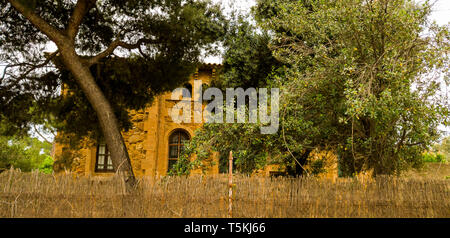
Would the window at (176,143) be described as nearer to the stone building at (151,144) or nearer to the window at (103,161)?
the stone building at (151,144)

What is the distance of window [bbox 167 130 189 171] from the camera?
42.4 feet

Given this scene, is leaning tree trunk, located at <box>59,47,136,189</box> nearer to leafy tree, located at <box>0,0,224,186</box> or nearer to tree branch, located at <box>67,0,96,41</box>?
tree branch, located at <box>67,0,96,41</box>

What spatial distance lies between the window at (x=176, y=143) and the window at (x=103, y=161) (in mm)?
2482

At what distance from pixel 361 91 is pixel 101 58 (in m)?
6.29

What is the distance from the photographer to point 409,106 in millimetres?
5664

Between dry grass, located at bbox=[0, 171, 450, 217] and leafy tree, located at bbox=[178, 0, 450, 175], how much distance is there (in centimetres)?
95

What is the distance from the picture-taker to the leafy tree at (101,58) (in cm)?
836

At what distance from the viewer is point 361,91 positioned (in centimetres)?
549

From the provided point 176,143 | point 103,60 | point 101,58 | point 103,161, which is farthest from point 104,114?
point 103,161

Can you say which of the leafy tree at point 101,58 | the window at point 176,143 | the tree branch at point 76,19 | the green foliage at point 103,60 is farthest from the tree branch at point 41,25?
the window at point 176,143

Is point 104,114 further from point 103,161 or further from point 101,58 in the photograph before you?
point 103,161
